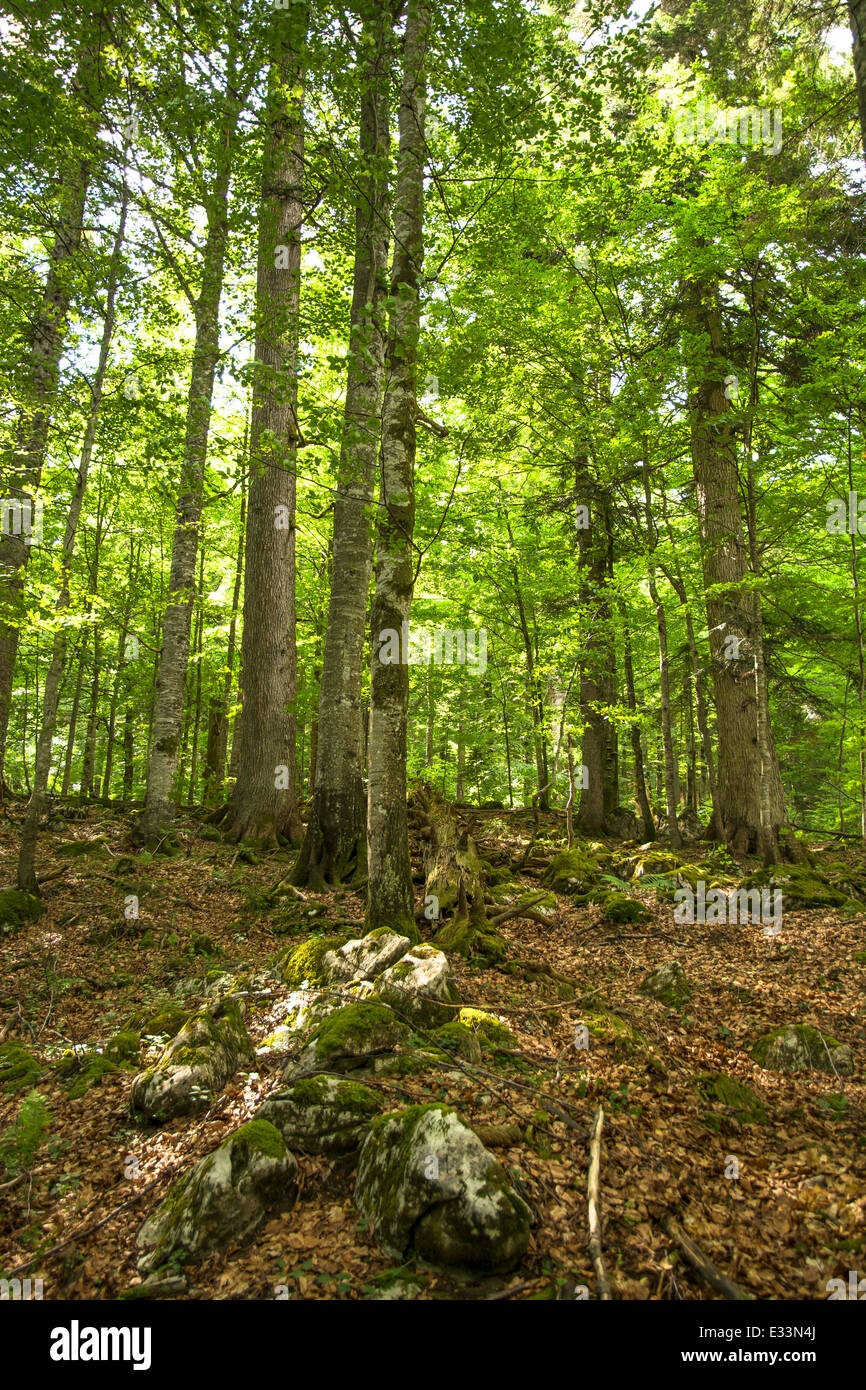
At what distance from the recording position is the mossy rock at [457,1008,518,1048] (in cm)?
440

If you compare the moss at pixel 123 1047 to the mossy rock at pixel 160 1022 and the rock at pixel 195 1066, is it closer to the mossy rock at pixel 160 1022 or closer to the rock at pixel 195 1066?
the mossy rock at pixel 160 1022

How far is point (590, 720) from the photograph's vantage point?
1374 centimetres

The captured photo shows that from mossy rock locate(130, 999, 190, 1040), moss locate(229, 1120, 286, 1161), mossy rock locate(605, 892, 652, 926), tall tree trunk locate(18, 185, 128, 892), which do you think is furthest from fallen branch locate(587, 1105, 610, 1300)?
tall tree trunk locate(18, 185, 128, 892)

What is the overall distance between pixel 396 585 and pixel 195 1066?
3.89 metres

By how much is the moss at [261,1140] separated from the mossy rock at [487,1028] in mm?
1563

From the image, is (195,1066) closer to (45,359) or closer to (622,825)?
(45,359)

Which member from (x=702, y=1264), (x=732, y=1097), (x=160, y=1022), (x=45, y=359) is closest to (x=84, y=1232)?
(x=160, y=1022)

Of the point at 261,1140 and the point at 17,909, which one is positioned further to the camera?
the point at 17,909

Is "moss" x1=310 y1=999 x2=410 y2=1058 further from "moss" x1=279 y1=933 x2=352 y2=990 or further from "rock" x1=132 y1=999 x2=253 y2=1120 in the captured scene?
"moss" x1=279 y1=933 x2=352 y2=990

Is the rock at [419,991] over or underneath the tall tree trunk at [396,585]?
underneath

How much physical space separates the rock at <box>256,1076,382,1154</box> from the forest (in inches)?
0.7

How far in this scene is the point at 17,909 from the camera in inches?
266

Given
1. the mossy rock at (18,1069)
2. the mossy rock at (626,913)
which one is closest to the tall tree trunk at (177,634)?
the mossy rock at (18,1069)

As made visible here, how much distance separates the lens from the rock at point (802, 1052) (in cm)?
426
